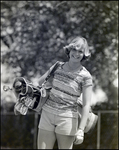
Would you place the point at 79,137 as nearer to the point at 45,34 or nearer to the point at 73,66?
the point at 73,66

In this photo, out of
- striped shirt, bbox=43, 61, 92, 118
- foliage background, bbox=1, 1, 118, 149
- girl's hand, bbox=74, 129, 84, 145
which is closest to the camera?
girl's hand, bbox=74, 129, 84, 145

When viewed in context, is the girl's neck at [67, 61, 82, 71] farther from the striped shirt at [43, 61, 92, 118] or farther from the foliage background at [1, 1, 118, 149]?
the foliage background at [1, 1, 118, 149]

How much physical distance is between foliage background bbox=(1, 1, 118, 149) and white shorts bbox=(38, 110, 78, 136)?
211 cm

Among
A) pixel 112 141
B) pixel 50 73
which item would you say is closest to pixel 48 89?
pixel 50 73

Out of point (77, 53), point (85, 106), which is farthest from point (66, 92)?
point (77, 53)

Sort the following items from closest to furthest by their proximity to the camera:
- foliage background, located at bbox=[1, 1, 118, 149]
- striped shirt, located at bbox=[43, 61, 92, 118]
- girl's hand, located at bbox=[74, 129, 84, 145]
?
girl's hand, located at bbox=[74, 129, 84, 145], striped shirt, located at bbox=[43, 61, 92, 118], foliage background, located at bbox=[1, 1, 118, 149]

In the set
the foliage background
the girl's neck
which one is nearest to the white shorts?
the girl's neck

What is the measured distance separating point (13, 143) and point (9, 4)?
7.23 ft

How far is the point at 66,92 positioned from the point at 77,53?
1.27 ft

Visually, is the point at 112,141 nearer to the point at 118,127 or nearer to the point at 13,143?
the point at 118,127

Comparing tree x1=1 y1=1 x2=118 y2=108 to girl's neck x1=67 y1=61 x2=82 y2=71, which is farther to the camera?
tree x1=1 y1=1 x2=118 y2=108

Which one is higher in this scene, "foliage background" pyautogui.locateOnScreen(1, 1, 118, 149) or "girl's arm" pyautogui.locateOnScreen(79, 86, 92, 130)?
"foliage background" pyautogui.locateOnScreen(1, 1, 118, 149)

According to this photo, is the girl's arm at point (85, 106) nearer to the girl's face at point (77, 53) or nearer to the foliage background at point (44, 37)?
the girl's face at point (77, 53)

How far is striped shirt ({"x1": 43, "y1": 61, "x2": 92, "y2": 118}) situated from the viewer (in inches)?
125
